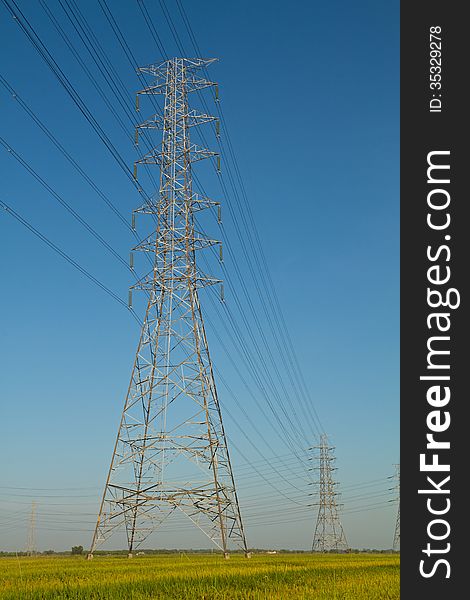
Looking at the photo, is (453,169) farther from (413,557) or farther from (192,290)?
(192,290)

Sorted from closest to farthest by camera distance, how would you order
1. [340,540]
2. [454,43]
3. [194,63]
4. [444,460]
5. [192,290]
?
[444,460] → [454,43] → [192,290] → [194,63] → [340,540]

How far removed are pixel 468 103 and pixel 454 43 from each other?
3.11 ft

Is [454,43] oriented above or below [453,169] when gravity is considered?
above

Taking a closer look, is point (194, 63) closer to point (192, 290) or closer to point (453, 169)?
point (192, 290)

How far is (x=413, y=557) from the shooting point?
872 centimetres

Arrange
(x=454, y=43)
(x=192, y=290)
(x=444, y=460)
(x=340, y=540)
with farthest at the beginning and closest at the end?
(x=340, y=540) → (x=192, y=290) → (x=454, y=43) → (x=444, y=460)

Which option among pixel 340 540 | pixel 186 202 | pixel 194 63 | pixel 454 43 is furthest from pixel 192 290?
pixel 340 540

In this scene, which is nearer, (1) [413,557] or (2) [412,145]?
(1) [413,557]

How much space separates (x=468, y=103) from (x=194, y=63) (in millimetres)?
37624

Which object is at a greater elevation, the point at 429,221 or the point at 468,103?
the point at 468,103

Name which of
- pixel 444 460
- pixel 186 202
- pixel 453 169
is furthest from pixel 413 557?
pixel 186 202

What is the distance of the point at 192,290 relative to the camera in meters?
39.6

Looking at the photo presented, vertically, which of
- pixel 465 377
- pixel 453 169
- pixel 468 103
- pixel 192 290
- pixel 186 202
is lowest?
pixel 465 377

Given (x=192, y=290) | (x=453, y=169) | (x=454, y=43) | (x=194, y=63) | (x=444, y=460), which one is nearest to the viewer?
(x=444, y=460)
